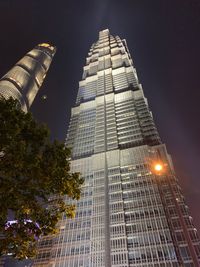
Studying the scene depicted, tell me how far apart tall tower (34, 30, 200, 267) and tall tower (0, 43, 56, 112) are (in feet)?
153

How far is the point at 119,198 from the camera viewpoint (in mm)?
64312

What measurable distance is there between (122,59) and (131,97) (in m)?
47.4

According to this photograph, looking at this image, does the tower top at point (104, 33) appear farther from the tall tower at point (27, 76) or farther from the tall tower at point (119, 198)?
the tall tower at point (119, 198)

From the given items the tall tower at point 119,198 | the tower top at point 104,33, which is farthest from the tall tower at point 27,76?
the tall tower at point 119,198

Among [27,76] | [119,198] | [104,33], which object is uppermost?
[104,33]

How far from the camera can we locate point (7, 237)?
12.3 m

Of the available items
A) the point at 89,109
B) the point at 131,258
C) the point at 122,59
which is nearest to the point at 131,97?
the point at 89,109

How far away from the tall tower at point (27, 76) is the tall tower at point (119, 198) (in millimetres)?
46620

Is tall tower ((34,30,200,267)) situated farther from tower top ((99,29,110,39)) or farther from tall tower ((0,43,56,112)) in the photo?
tower top ((99,29,110,39))

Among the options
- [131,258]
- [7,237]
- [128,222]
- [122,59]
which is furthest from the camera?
[122,59]

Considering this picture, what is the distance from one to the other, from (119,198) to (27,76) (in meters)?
114

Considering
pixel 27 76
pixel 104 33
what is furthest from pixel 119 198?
pixel 104 33

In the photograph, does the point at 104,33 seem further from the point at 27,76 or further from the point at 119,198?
the point at 119,198

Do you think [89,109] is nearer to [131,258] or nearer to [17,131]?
Answer: [131,258]
